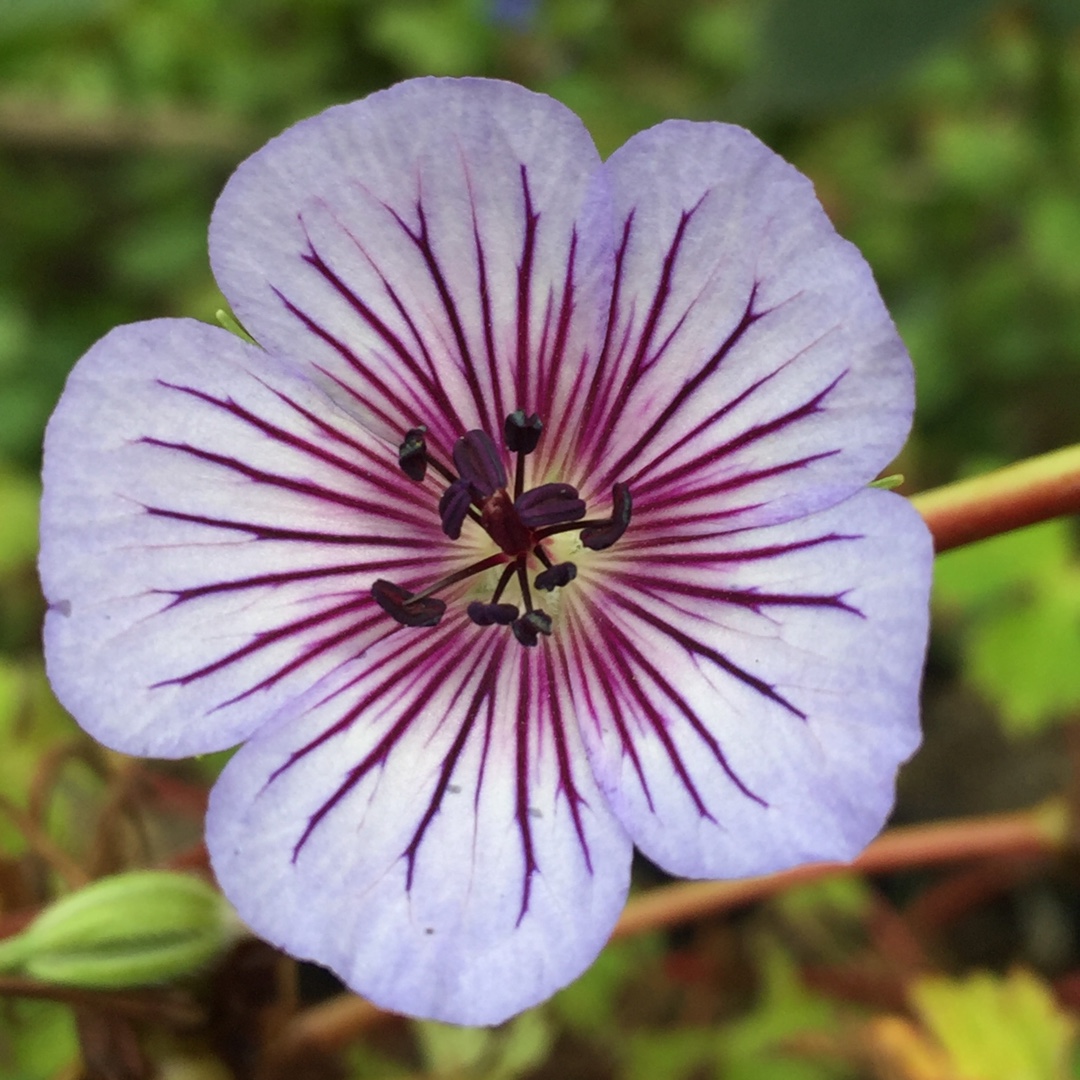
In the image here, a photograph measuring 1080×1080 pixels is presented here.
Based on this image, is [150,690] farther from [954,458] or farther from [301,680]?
[954,458]

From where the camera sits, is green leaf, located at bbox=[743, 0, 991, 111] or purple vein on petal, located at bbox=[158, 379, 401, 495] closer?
purple vein on petal, located at bbox=[158, 379, 401, 495]

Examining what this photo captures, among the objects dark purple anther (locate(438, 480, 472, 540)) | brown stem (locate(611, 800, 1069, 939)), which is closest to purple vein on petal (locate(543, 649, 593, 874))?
dark purple anther (locate(438, 480, 472, 540))

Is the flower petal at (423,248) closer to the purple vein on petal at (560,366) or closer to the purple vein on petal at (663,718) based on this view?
the purple vein on petal at (560,366)

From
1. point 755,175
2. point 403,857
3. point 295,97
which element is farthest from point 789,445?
point 295,97

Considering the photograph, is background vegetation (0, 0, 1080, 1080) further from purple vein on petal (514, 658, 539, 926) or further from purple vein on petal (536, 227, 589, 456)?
purple vein on petal (536, 227, 589, 456)

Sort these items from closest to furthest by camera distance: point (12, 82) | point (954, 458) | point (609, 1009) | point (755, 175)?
point (755, 175) → point (609, 1009) → point (954, 458) → point (12, 82)

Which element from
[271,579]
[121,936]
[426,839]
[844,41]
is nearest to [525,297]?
[271,579]

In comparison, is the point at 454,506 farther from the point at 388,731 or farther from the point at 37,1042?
the point at 37,1042
